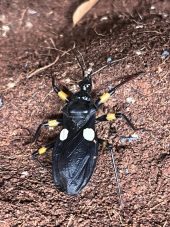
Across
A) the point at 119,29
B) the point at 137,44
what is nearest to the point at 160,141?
the point at 137,44

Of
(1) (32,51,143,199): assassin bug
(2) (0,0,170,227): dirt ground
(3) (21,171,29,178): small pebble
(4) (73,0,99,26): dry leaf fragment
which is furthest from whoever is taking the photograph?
(4) (73,0,99,26): dry leaf fragment

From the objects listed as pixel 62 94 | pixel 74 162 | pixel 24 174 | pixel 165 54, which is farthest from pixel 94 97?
pixel 24 174

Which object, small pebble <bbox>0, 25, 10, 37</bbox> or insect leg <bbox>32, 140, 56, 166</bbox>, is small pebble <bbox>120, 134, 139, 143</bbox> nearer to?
insect leg <bbox>32, 140, 56, 166</bbox>

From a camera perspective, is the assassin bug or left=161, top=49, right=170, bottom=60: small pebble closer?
the assassin bug

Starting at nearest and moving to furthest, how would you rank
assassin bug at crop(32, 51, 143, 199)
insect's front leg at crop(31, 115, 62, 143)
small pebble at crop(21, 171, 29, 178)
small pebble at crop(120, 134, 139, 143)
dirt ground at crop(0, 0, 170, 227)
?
dirt ground at crop(0, 0, 170, 227), assassin bug at crop(32, 51, 143, 199), small pebble at crop(21, 171, 29, 178), small pebble at crop(120, 134, 139, 143), insect's front leg at crop(31, 115, 62, 143)

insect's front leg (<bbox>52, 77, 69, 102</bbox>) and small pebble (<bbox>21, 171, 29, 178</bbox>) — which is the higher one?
insect's front leg (<bbox>52, 77, 69, 102</bbox>)

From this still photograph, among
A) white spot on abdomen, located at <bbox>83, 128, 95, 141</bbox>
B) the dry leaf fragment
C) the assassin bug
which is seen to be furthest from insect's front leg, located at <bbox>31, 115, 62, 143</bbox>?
the dry leaf fragment

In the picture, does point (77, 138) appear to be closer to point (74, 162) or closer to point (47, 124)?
point (74, 162)
